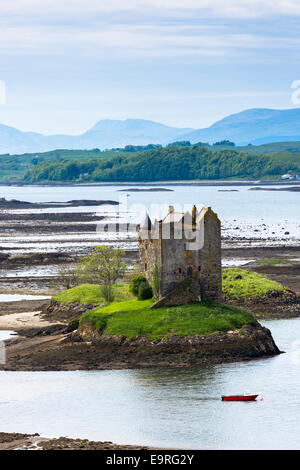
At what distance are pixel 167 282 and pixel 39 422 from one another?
56.2ft

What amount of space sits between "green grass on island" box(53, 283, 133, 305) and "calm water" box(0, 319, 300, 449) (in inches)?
616

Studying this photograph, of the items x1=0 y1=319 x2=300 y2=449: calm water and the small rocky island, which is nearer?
x1=0 y1=319 x2=300 y2=449: calm water

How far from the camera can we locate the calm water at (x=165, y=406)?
140 feet

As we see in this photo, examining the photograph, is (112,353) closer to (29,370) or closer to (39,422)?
(29,370)

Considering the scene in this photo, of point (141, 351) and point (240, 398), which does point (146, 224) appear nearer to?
point (141, 351)

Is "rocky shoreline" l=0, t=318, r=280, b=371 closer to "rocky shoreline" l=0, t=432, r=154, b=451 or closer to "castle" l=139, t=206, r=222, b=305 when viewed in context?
"castle" l=139, t=206, r=222, b=305

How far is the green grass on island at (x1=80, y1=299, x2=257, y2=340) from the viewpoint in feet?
187

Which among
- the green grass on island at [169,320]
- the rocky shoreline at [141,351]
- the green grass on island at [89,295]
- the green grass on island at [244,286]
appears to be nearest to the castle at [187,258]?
the green grass on island at [169,320]

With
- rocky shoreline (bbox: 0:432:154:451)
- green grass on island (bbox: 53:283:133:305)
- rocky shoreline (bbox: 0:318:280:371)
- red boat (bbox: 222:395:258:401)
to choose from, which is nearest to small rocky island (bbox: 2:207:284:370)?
rocky shoreline (bbox: 0:318:280:371)

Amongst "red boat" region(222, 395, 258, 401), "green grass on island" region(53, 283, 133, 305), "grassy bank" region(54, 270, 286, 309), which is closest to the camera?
"red boat" region(222, 395, 258, 401)

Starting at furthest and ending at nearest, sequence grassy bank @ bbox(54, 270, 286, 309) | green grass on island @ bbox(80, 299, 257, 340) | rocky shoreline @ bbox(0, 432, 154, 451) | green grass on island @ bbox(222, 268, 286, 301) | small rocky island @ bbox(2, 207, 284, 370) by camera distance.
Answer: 1. green grass on island @ bbox(222, 268, 286, 301)
2. grassy bank @ bbox(54, 270, 286, 309)
3. green grass on island @ bbox(80, 299, 257, 340)
4. small rocky island @ bbox(2, 207, 284, 370)
5. rocky shoreline @ bbox(0, 432, 154, 451)

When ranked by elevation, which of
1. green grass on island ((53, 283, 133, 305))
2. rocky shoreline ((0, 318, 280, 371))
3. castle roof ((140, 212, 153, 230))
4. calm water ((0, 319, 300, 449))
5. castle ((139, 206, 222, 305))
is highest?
castle roof ((140, 212, 153, 230))

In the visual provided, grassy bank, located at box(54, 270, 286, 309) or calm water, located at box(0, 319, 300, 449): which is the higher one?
grassy bank, located at box(54, 270, 286, 309)
